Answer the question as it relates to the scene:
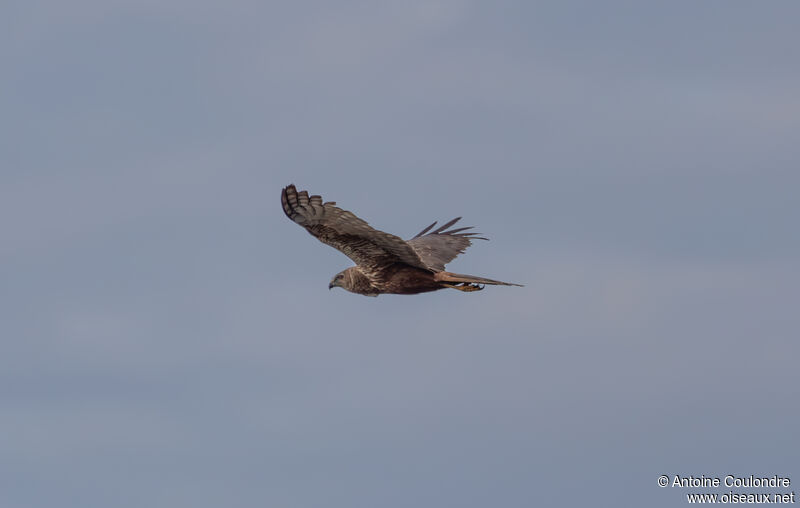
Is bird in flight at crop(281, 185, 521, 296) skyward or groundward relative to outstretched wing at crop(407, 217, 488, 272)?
groundward

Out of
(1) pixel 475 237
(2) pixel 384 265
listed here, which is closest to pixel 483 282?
(2) pixel 384 265

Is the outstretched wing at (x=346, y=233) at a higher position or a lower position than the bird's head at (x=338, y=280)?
lower

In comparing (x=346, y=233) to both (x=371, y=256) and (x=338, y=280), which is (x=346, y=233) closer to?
(x=371, y=256)

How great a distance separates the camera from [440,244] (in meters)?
26.1

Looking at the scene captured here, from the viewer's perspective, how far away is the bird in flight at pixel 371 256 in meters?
20.7

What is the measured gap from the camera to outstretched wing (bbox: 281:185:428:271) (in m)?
20.4

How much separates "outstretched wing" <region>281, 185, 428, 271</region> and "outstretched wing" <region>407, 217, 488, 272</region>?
1385 mm

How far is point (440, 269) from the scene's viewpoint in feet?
78.1

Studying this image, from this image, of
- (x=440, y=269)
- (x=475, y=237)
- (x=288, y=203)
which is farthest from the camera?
(x=475, y=237)

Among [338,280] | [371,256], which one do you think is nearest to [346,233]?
[371,256]

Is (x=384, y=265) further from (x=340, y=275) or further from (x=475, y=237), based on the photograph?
(x=475, y=237)

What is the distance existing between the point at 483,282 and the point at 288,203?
3.44m

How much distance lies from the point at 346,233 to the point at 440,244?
4.62 m

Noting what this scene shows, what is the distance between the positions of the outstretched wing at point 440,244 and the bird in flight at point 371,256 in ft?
0.08
